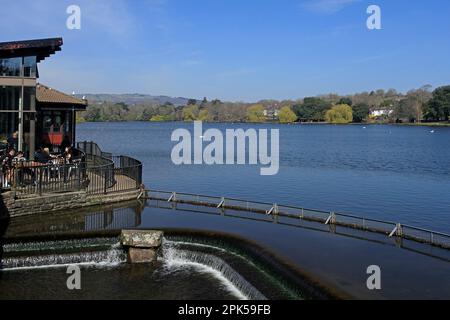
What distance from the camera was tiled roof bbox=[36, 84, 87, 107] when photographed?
34.7m

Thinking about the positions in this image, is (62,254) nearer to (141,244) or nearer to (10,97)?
(141,244)

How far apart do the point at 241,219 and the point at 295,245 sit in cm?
489

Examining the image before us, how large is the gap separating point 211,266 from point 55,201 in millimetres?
9182

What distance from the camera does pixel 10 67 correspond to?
24.8 meters

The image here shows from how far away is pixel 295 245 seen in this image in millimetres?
16938

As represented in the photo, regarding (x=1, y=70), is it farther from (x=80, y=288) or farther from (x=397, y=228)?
(x=397, y=228)

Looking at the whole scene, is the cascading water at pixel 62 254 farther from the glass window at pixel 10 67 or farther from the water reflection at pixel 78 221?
the glass window at pixel 10 67

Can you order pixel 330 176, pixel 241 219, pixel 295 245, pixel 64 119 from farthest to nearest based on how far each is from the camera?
pixel 330 176, pixel 64 119, pixel 241 219, pixel 295 245

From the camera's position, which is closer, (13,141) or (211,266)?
(211,266)

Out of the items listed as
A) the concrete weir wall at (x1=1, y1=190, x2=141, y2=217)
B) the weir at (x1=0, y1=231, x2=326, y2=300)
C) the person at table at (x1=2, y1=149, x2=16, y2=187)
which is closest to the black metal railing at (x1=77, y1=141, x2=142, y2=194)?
the concrete weir wall at (x1=1, y1=190, x2=141, y2=217)

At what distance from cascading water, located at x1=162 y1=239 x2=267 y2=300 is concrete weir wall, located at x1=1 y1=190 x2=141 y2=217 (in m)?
6.81

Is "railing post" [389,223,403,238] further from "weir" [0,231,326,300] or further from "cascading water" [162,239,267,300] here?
"cascading water" [162,239,267,300]

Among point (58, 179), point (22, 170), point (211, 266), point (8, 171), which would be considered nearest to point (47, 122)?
point (58, 179)
